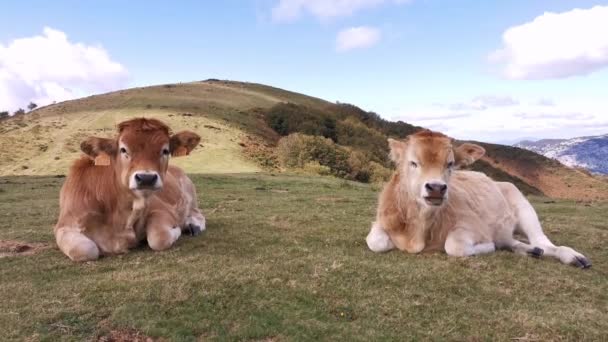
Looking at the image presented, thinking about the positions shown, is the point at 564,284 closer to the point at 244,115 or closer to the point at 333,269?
the point at 333,269

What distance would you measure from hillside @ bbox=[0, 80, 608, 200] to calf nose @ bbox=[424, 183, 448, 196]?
103 feet

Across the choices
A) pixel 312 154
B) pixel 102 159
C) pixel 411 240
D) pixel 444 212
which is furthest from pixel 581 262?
pixel 312 154

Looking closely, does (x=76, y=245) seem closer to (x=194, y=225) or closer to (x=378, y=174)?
(x=194, y=225)

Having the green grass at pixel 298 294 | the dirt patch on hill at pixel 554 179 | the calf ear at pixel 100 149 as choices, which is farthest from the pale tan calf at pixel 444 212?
the dirt patch on hill at pixel 554 179

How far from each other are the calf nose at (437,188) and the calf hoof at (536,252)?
1.87 metres

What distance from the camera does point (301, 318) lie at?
17.9 feet

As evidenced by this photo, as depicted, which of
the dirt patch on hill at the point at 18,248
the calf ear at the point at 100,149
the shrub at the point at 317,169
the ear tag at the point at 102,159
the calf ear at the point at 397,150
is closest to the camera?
the calf ear at the point at 100,149

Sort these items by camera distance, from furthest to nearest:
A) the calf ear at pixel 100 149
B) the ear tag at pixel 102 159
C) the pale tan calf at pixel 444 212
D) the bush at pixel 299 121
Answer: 1. the bush at pixel 299 121
2. the ear tag at pixel 102 159
3. the calf ear at pixel 100 149
4. the pale tan calf at pixel 444 212

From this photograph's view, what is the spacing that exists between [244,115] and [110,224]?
215 ft

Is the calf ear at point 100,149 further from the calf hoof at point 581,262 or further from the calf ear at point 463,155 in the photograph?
the calf hoof at point 581,262

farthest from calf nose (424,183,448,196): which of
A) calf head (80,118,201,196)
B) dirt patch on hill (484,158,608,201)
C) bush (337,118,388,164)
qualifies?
dirt patch on hill (484,158,608,201)

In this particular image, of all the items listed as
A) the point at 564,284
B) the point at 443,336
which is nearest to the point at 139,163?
the point at 443,336

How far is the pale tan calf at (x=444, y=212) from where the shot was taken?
762 centimetres

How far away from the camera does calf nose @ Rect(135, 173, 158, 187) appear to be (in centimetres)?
732
